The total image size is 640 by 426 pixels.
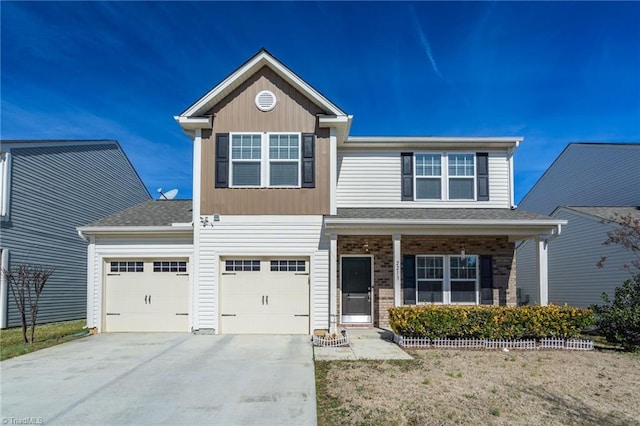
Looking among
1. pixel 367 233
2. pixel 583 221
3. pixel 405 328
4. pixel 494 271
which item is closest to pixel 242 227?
pixel 367 233

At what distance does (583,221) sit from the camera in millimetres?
16203

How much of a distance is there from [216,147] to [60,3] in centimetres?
545

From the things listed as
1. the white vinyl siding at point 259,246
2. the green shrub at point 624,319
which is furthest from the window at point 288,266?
the green shrub at point 624,319

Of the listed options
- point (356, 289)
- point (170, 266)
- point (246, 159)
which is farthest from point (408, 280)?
point (170, 266)

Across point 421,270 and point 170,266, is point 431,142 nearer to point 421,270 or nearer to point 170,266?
point 421,270

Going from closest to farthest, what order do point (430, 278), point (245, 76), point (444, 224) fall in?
point (444, 224), point (245, 76), point (430, 278)

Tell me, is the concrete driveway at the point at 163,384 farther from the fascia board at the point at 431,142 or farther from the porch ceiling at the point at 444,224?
the fascia board at the point at 431,142

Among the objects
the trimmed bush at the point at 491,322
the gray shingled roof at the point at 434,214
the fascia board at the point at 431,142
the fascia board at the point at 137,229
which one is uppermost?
the fascia board at the point at 431,142

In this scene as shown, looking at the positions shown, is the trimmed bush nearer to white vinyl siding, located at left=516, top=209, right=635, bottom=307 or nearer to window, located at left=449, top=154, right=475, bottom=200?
window, located at left=449, top=154, right=475, bottom=200

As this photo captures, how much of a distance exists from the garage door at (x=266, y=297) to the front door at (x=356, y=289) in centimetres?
140

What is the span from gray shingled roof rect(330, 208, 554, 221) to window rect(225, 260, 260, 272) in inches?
101

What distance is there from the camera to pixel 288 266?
12211mm

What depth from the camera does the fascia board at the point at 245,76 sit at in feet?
39.8

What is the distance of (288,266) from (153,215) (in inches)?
181
